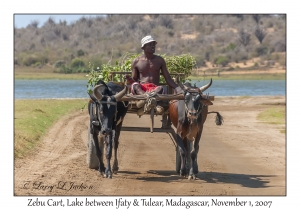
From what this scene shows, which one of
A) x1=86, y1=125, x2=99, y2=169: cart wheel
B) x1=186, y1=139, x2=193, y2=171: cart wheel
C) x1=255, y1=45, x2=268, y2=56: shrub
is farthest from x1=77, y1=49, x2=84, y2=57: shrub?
x1=186, y1=139, x2=193, y2=171: cart wheel

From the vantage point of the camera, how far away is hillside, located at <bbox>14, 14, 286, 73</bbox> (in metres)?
61.0

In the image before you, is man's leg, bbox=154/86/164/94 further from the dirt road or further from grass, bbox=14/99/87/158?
grass, bbox=14/99/87/158

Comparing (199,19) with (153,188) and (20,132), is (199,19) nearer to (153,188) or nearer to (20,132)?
(20,132)

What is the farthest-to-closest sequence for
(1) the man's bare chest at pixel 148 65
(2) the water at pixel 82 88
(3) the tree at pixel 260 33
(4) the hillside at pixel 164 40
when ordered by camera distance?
1. (3) the tree at pixel 260 33
2. (4) the hillside at pixel 164 40
3. (2) the water at pixel 82 88
4. (1) the man's bare chest at pixel 148 65

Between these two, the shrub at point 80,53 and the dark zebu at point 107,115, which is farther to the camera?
the shrub at point 80,53

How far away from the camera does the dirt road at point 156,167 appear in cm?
1074

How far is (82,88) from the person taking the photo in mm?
46094

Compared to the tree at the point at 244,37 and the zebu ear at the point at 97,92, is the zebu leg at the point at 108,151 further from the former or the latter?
the tree at the point at 244,37

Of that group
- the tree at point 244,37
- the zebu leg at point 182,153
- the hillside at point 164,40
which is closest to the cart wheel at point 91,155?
the zebu leg at point 182,153

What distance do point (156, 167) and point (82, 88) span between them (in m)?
33.5

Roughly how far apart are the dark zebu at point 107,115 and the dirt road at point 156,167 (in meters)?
0.48

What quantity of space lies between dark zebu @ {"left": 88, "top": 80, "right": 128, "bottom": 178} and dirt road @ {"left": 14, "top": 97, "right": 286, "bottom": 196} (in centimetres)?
48

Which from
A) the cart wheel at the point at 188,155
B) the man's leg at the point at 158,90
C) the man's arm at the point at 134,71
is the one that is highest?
the man's arm at the point at 134,71

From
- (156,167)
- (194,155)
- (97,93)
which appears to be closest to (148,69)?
(97,93)
